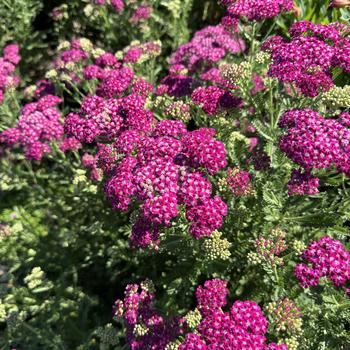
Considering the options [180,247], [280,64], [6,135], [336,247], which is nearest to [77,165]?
[6,135]

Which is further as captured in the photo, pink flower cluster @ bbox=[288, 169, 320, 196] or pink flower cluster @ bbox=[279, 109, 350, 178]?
pink flower cluster @ bbox=[288, 169, 320, 196]

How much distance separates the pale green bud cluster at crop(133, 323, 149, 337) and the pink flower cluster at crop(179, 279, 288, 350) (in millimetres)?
458

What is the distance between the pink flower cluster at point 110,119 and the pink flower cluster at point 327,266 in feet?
6.21

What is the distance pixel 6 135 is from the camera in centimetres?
465

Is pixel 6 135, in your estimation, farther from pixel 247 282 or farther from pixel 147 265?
pixel 247 282

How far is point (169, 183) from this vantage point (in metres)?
3.09

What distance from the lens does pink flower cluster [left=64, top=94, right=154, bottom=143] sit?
3758mm

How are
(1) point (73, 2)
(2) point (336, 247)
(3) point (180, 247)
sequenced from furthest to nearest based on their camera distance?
(1) point (73, 2), (3) point (180, 247), (2) point (336, 247)

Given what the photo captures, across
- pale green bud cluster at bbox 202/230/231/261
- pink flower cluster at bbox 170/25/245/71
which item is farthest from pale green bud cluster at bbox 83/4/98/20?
pale green bud cluster at bbox 202/230/231/261

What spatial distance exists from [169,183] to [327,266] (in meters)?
1.34

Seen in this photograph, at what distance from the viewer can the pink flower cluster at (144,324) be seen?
3084mm

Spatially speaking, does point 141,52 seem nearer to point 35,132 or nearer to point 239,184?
point 35,132

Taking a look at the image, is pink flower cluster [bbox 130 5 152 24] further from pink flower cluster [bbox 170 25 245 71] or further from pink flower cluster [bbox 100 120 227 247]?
pink flower cluster [bbox 100 120 227 247]

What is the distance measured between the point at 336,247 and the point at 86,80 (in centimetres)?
382
